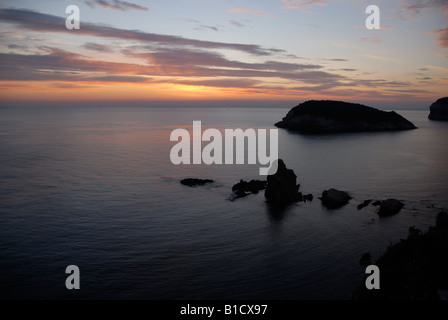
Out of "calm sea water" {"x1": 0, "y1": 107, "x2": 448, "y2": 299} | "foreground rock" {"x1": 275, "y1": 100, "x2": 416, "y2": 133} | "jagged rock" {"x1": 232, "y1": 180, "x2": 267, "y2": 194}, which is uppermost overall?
"foreground rock" {"x1": 275, "y1": 100, "x2": 416, "y2": 133}

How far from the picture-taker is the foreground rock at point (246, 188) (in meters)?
52.8

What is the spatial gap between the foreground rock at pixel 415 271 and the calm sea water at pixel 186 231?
15.6ft

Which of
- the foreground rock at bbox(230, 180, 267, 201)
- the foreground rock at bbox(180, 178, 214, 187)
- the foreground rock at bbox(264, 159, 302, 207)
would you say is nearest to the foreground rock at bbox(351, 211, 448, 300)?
the foreground rock at bbox(264, 159, 302, 207)

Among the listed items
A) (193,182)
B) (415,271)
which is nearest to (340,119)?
(193,182)

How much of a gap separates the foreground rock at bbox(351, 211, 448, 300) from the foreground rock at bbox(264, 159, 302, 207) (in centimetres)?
2389

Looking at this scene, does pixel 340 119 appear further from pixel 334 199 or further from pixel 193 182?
pixel 334 199

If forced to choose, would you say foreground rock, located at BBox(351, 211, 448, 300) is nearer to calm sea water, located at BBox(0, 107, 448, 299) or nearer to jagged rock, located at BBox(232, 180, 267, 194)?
calm sea water, located at BBox(0, 107, 448, 299)

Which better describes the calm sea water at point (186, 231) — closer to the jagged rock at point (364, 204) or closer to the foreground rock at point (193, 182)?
the jagged rock at point (364, 204)

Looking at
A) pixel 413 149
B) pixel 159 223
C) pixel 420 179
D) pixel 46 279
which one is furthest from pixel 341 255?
pixel 413 149

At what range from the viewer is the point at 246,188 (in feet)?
184

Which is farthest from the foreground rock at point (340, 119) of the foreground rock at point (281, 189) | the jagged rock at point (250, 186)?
the foreground rock at point (281, 189)

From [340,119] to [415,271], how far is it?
168 metres

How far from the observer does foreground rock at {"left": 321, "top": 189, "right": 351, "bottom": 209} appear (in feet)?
155

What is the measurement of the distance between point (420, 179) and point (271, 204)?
3549cm
